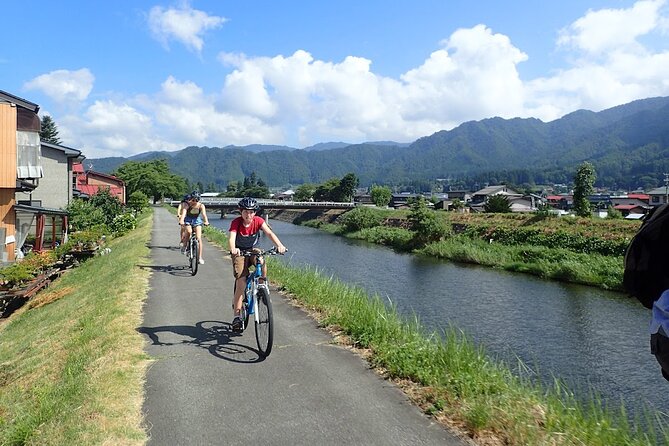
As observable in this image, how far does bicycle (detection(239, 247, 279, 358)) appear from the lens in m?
5.76

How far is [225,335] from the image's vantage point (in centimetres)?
682

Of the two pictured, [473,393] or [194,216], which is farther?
[194,216]

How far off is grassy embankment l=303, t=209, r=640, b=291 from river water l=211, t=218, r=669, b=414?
1.17 metres

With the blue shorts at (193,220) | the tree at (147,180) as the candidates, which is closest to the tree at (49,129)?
the tree at (147,180)

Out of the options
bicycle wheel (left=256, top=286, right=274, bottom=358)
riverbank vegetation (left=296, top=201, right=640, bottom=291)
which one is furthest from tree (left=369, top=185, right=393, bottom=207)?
bicycle wheel (left=256, top=286, right=274, bottom=358)

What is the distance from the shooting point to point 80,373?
5.49 metres

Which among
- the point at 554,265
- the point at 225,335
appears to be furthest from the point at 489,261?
the point at 225,335

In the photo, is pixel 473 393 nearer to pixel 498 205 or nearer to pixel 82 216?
pixel 82 216

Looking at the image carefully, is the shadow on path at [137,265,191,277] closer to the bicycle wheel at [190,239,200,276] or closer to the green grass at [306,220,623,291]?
the bicycle wheel at [190,239,200,276]

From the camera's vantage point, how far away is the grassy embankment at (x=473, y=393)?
3.89 meters

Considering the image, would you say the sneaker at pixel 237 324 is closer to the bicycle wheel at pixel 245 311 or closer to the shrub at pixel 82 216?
the bicycle wheel at pixel 245 311

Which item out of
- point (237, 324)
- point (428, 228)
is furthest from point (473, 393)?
point (428, 228)

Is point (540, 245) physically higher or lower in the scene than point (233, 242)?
lower

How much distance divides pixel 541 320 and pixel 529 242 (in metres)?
18.5
